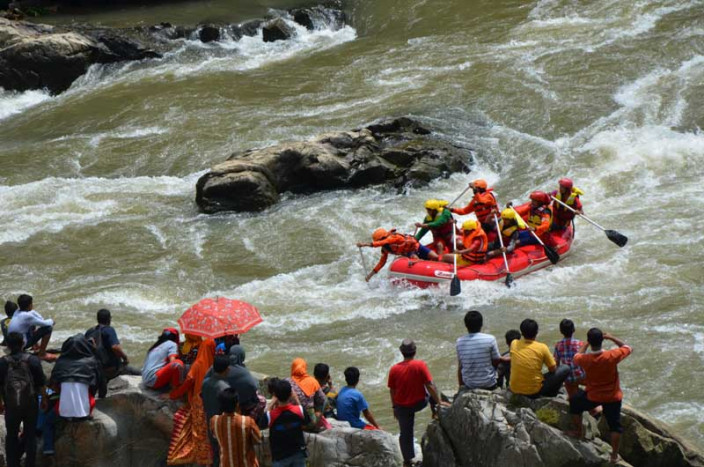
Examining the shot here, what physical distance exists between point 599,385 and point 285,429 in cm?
215

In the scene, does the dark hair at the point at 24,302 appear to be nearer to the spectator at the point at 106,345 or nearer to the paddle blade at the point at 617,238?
the spectator at the point at 106,345

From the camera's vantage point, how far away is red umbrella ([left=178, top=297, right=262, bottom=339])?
7617 mm

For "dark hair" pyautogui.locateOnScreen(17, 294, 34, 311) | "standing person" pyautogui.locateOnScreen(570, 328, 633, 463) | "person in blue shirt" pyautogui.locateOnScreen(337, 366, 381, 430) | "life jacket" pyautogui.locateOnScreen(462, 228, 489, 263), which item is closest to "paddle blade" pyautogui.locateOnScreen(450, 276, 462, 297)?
"life jacket" pyautogui.locateOnScreen(462, 228, 489, 263)

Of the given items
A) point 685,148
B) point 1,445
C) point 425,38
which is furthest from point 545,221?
point 425,38

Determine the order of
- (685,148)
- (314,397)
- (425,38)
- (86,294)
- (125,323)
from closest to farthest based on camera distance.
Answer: (314,397) < (125,323) < (86,294) < (685,148) < (425,38)

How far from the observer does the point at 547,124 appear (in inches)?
750

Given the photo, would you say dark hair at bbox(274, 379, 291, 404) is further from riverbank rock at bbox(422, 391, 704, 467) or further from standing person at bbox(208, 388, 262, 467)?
riverbank rock at bbox(422, 391, 704, 467)

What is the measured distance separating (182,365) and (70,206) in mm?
10582

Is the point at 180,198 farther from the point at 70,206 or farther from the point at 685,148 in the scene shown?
the point at 685,148

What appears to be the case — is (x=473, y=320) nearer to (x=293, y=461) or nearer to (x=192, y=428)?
(x=293, y=461)

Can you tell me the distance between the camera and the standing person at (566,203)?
14664 mm

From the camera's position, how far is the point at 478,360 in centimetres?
748

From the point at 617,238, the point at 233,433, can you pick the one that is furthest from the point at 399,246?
the point at 233,433

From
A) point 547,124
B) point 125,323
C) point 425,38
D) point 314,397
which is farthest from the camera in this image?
point 425,38
